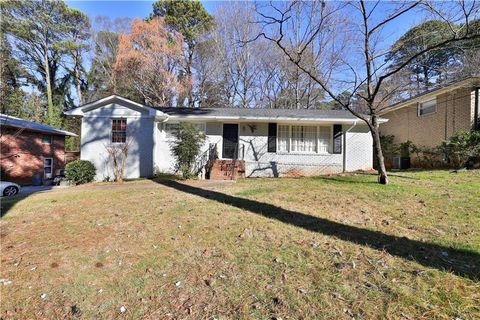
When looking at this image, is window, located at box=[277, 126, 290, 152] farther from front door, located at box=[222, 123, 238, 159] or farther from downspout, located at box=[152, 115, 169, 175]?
downspout, located at box=[152, 115, 169, 175]

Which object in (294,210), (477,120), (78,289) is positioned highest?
(477,120)

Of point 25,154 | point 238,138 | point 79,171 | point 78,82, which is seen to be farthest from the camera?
point 78,82

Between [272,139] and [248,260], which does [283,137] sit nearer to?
[272,139]

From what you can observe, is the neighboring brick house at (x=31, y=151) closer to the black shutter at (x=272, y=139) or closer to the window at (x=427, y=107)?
the black shutter at (x=272, y=139)

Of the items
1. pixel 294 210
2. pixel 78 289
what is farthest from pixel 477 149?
pixel 78 289

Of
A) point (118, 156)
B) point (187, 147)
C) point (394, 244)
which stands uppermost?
point (187, 147)

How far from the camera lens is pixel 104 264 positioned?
3.28 meters

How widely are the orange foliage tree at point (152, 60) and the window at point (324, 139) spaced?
1363 centimetres

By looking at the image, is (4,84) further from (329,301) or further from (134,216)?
(329,301)

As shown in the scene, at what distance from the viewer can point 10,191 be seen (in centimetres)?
1052

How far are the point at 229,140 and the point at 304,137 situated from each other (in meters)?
3.65

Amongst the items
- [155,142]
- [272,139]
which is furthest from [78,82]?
[272,139]

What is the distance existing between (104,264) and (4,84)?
26133 mm

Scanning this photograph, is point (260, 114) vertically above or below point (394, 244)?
above
